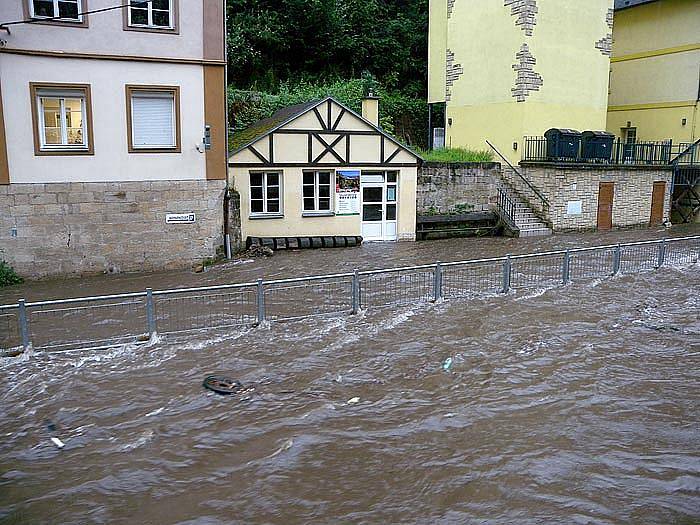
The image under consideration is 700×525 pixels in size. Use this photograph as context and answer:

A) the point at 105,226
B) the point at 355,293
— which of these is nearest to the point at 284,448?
the point at 355,293

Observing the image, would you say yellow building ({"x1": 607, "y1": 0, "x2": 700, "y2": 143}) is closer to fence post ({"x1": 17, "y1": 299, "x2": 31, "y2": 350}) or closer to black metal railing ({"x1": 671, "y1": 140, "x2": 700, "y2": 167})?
black metal railing ({"x1": 671, "y1": 140, "x2": 700, "y2": 167})

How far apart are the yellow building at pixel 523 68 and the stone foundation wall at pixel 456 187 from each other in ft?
9.36

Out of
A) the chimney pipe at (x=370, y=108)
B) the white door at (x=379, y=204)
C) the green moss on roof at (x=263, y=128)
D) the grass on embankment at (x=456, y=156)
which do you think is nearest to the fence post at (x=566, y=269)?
the white door at (x=379, y=204)

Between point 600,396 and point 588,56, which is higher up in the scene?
point 588,56

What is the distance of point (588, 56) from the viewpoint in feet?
87.6

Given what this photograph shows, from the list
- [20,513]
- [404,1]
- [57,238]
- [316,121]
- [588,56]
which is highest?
[404,1]

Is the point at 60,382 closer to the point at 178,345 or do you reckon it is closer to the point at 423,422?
the point at 178,345

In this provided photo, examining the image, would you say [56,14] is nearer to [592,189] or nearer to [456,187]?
[456,187]

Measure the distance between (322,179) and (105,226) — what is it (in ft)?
→ 21.9

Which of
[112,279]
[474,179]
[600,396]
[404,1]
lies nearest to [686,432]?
[600,396]

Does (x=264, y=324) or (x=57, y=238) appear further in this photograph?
(x=57, y=238)

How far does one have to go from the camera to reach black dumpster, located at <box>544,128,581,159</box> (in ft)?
80.1

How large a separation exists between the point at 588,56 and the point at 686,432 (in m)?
22.3

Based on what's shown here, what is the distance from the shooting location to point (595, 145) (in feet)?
81.6
